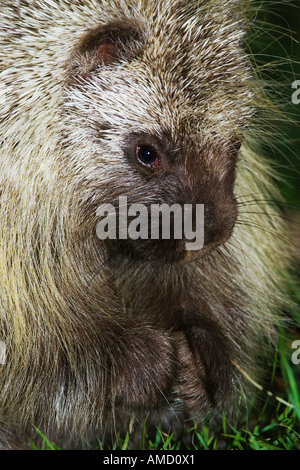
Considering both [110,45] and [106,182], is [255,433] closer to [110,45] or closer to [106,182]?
[106,182]

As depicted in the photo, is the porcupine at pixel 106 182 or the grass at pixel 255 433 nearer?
Answer: the porcupine at pixel 106 182

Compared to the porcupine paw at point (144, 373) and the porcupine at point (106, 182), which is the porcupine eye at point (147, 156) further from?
the porcupine paw at point (144, 373)

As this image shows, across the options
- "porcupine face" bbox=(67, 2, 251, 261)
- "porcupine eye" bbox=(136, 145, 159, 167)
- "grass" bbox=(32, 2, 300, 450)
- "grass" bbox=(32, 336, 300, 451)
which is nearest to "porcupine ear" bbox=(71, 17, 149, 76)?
"porcupine face" bbox=(67, 2, 251, 261)

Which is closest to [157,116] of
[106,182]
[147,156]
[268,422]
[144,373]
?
[147,156]

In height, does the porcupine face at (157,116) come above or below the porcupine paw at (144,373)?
above

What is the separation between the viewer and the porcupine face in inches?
80.0

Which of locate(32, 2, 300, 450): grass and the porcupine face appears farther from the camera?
locate(32, 2, 300, 450): grass

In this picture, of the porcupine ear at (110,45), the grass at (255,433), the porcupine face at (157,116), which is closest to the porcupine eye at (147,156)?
the porcupine face at (157,116)

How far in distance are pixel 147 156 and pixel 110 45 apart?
350 millimetres

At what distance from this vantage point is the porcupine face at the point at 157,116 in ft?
6.67

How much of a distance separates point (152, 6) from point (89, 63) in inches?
9.8

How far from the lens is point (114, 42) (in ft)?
6.82

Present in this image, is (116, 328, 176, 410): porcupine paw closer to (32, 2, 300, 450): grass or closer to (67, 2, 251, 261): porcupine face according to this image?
(32, 2, 300, 450): grass

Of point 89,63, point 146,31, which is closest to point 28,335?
point 89,63
